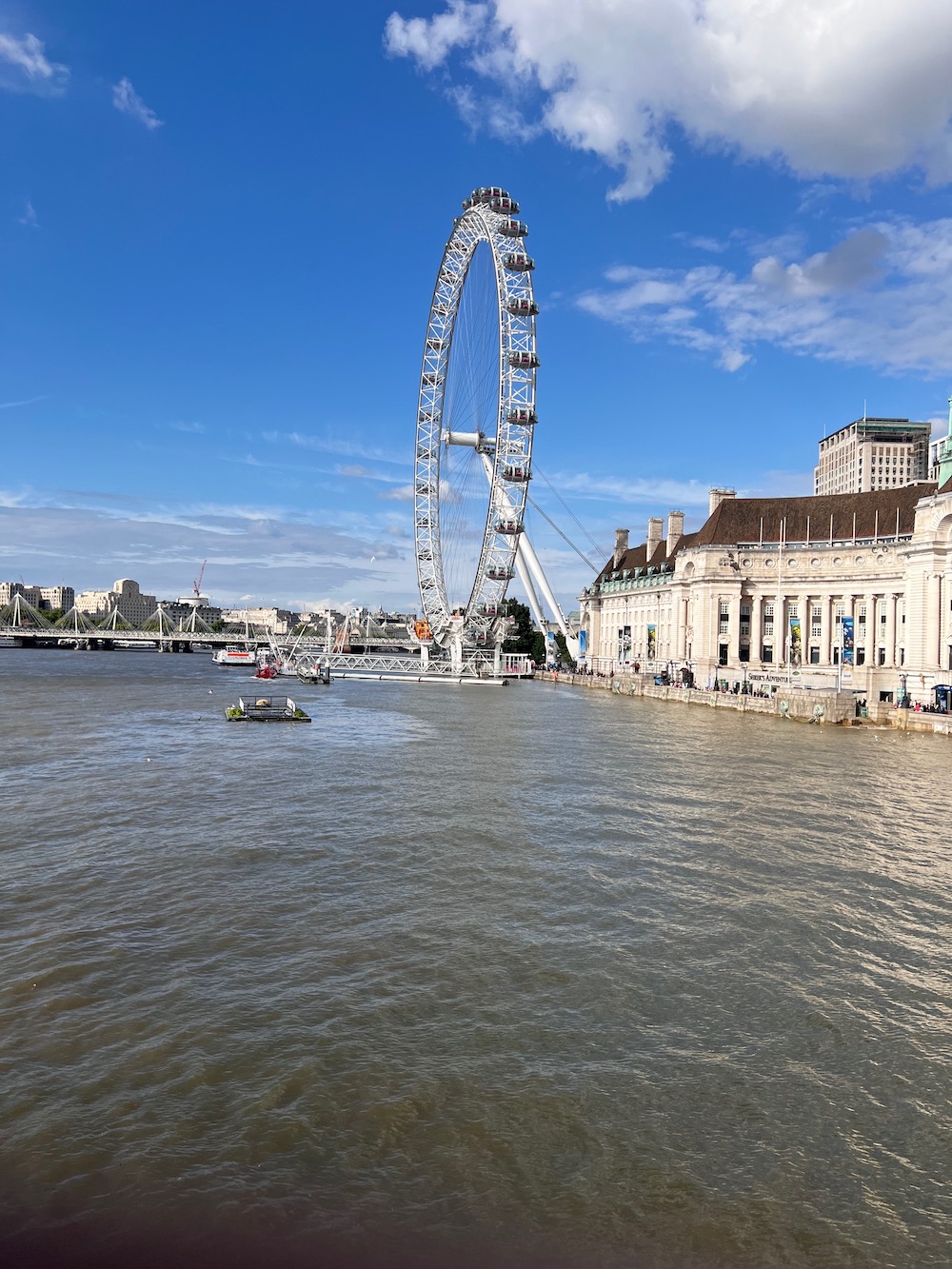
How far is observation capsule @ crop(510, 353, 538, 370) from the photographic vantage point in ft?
252

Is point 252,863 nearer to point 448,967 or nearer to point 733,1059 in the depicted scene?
point 448,967

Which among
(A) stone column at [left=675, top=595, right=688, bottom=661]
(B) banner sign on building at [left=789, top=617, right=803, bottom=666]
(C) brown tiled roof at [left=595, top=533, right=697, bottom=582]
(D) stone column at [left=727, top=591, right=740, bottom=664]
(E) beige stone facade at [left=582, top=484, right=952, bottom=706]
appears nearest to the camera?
(E) beige stone facade at [left=582, top=484, right=952, bottom=706]

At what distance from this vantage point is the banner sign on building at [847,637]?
6831cm

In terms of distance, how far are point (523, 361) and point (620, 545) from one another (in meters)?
47.7

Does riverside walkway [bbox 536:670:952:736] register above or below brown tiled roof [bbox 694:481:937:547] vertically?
below

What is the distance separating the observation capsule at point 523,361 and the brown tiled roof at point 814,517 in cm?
2203

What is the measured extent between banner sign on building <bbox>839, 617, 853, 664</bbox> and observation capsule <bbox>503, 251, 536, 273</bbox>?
37.1 m

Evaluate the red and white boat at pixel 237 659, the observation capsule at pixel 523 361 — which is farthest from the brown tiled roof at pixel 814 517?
the red and white boat at pixel 237 659

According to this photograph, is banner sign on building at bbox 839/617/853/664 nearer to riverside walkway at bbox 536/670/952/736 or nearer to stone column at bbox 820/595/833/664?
stone column at bbox 820/595/833/664

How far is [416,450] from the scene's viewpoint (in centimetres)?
8900

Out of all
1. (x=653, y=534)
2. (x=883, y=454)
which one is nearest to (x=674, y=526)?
(x=653, y=534)

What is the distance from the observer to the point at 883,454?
162875 millimetres

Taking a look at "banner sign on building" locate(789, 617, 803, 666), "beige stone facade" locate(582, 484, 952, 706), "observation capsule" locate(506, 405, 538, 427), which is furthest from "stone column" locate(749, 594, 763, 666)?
"observation capsule" locate(506, 405, 538, 427)

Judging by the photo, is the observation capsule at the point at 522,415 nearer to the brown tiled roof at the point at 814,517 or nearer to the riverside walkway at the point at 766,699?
the brown tiled roof at the point at 814,517
